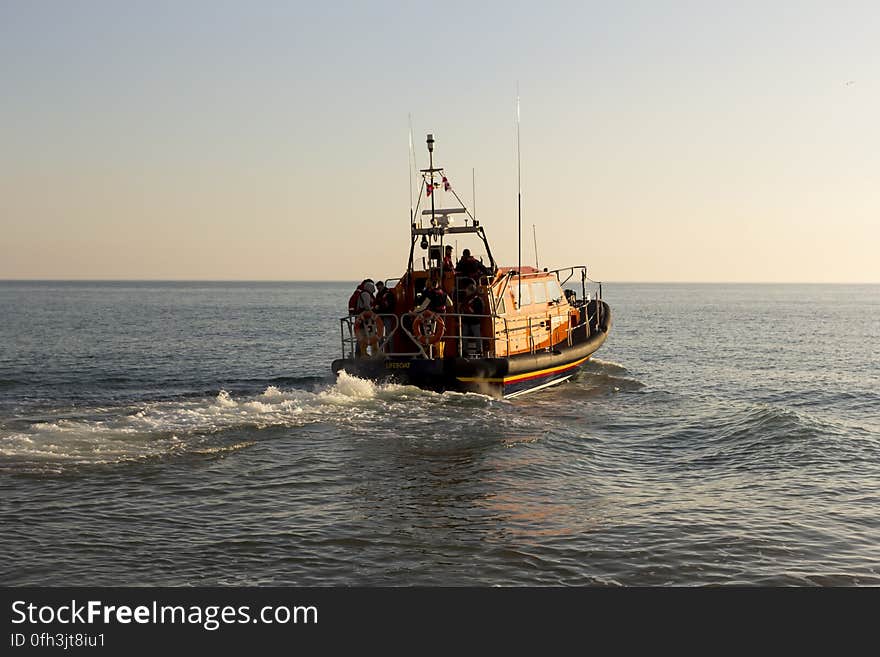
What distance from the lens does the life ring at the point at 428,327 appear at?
57.4 feet

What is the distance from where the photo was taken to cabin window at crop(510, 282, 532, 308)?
19.0 meters

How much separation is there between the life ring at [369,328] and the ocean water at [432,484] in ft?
3.53

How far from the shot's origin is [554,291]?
21391 mm

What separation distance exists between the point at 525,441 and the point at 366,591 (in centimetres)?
716

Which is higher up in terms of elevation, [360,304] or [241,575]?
[360,304]

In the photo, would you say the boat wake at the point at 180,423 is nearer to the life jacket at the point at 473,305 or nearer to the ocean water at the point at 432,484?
the ocean water at the point at 432,484

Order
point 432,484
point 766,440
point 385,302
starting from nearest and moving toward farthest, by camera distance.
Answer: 1. point 432,484
2. point 766,440
3. point 385,302

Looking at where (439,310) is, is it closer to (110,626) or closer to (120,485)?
(120,485)

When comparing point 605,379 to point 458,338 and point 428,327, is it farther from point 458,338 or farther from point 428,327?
point 428,327

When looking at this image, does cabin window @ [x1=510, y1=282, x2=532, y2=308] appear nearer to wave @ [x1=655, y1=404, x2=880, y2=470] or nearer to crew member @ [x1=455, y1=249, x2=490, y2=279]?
crew member @ [x1=455, y1=249, x2=490, y2=279]

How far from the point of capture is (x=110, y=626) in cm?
573

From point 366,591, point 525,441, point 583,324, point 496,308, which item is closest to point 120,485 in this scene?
point 366,591

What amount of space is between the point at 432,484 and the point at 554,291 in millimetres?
11214

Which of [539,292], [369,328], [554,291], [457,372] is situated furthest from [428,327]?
[554,291]
